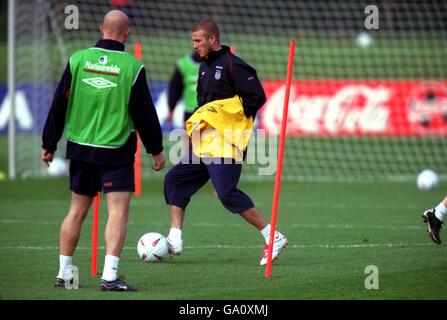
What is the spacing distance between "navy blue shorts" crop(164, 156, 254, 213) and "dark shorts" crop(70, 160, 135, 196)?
59.5 inches

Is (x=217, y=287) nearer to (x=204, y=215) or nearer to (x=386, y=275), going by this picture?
(x=386, y=275)

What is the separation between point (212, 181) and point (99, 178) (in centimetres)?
168

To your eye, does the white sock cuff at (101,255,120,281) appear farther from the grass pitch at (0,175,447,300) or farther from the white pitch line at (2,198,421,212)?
the white pitch line at (2,198,421,212)

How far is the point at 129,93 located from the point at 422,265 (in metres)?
3.29

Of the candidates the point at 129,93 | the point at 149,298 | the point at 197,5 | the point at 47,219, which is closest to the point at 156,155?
the point at 129,93

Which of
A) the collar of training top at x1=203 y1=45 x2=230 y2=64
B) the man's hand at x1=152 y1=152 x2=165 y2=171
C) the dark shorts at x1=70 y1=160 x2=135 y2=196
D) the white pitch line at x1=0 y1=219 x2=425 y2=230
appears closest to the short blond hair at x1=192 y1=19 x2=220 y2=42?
the collar of training top at x1=203 y1=45 x2=230 y2=64

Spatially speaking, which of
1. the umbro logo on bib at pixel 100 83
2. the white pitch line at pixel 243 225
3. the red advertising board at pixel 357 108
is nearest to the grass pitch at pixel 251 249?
the white pitch line at pixel 243 225

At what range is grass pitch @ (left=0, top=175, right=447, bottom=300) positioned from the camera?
7910mm

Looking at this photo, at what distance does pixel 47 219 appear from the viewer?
12750 mm

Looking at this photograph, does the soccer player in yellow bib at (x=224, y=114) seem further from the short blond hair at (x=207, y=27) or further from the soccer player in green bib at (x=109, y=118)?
the soccer player in green bib at (x=109, y=118)

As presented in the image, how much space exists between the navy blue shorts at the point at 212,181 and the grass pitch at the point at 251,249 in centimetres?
58

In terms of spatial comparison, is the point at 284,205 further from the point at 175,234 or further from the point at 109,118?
the point at 109,118

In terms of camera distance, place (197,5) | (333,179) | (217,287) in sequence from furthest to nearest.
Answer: (197,5), (333,179), (217,287)

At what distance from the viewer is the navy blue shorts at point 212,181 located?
9.28m
